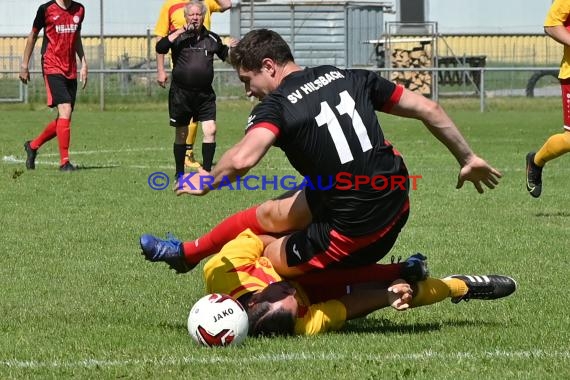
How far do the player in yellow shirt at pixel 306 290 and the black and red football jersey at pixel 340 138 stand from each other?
360 mm

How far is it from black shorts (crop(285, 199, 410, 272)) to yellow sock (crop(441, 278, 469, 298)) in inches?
19.2

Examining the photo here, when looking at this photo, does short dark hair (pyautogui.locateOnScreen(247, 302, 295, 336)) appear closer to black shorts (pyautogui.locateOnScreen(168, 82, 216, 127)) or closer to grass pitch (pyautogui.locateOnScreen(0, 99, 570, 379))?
grass pitch (pyautogui.locateOnScreen(0, 99, 570, 379))

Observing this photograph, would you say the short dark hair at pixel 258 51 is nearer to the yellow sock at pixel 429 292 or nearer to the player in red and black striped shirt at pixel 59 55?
the yellow sock at pixel 429 292

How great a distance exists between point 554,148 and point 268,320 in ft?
17.8

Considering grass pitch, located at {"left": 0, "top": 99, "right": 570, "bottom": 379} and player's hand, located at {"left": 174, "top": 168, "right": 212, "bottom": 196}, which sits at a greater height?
player's hand, located at {"left": 174, "top": 168, "right": 212, "bottom": 196}

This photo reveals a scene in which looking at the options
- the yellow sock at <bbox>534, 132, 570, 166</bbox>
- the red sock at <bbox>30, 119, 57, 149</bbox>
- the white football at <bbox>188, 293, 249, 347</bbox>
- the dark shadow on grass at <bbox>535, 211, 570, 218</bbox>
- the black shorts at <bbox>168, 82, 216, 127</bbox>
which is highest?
the black shorts at <bbox>168, 82, 216, 127</bbox>

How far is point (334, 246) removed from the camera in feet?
19.4

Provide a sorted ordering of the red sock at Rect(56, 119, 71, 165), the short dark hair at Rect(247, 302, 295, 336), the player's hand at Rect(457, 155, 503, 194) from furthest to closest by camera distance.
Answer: the red sock at Rect(56, 119, 71, 165) → the player's hand at Rect(457, 155, 503, 194) → the short dark hair at Rect(247, 302, 295, 336)

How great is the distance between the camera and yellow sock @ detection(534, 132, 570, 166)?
10.6 meters

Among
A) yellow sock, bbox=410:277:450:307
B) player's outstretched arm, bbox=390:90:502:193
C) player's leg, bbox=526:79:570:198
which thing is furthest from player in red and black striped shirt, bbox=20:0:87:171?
player's outstretched arm, bbox=390:90:502:193

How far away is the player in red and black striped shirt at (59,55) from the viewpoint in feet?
46.6

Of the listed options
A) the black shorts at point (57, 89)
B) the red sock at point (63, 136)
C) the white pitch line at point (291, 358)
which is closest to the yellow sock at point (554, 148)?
the white pitch line at point (291, 358)

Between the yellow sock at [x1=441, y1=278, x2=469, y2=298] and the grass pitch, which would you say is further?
the yellow sock at [x1=441, y1=278, x2=469, y2=298]

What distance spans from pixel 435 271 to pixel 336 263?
177 cm
